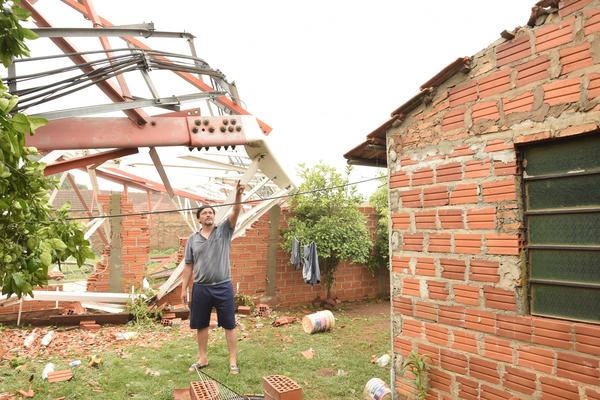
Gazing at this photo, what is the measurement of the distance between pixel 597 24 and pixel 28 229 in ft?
11.8

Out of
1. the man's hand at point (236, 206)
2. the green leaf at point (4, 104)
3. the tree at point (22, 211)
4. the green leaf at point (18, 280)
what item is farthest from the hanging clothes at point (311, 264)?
the green leaf at point (4, 104)

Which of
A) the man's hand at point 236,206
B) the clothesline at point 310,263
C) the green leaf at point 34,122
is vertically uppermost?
the green leaf at point 34,122

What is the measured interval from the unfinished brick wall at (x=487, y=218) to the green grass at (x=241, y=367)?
1249mm

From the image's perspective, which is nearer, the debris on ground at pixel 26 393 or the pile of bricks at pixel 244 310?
the debris on ground at pixel 26 393

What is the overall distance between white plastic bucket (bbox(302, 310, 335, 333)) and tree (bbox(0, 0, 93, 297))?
502 centimetres

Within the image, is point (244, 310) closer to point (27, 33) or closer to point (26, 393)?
point (26, 393)

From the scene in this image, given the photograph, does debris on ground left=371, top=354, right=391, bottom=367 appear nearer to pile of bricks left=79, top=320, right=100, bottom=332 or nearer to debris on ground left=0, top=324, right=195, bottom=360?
debris on ground left=0, top=324, right=195, bottom=360

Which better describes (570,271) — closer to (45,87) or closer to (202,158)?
(45,87)

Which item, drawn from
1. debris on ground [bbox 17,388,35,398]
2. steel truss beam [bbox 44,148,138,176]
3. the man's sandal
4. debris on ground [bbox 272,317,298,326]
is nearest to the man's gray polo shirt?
the man's sandal

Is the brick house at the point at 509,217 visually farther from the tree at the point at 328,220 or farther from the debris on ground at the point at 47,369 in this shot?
the tree at the point at 328,220

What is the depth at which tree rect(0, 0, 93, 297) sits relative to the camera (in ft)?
5.09

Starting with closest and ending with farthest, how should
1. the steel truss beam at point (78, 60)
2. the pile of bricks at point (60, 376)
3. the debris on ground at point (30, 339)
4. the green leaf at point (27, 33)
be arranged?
1. the green leaf at point (27, 33)
2. the steel truss beam at point (78, 60)
3. the pile of bricks at point (60, 376)
4. the debris on ground at point (30, 339)

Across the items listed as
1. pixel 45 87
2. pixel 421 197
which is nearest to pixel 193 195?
pixel 45 87

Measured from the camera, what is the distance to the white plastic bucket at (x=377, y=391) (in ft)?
12.6
